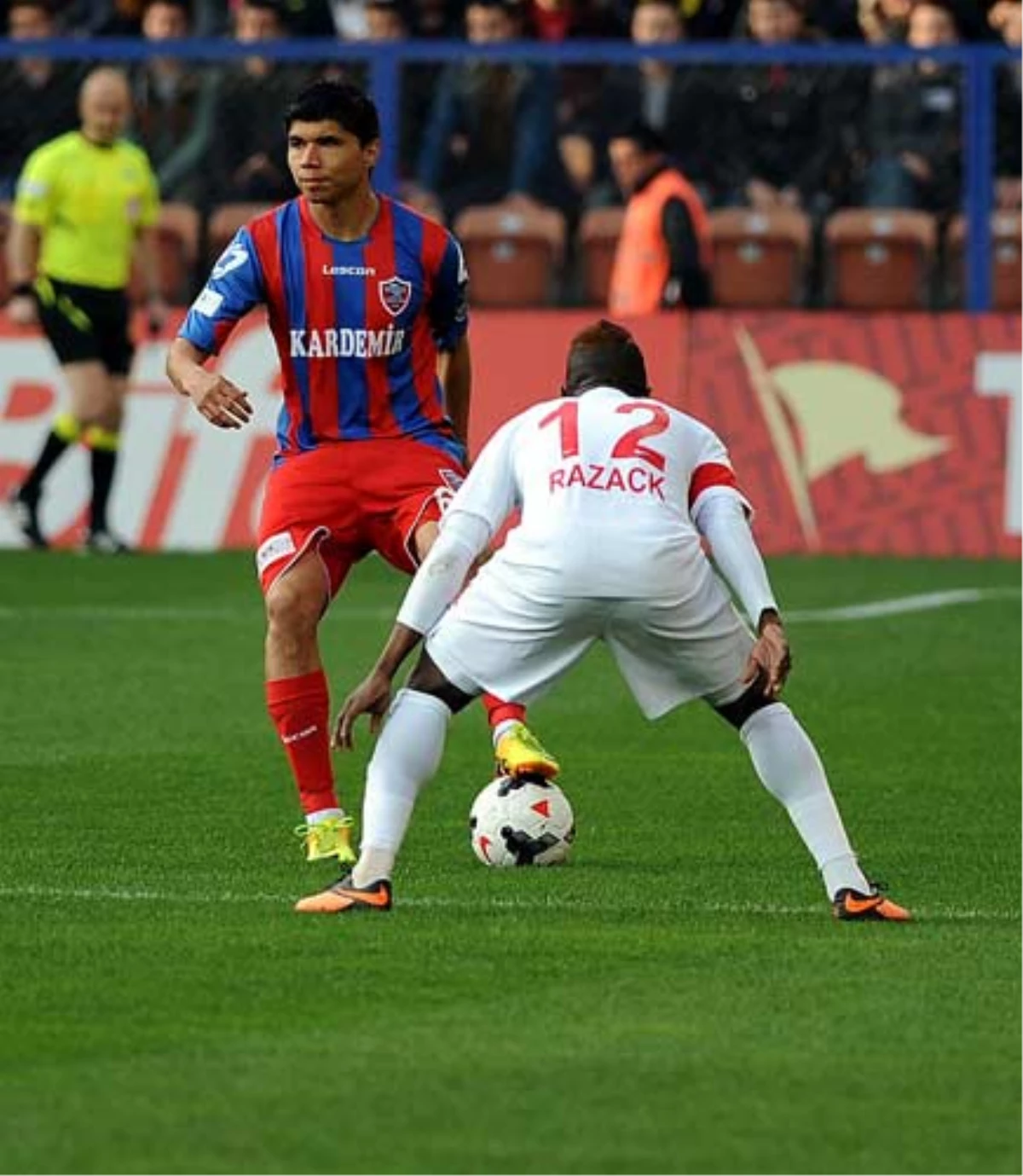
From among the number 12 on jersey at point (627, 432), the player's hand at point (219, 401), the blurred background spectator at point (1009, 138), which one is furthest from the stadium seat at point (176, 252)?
the number 12 on jersey at point (627, 432)

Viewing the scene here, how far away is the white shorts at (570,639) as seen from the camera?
8867mm

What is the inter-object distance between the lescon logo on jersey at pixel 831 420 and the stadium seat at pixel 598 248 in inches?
74.5

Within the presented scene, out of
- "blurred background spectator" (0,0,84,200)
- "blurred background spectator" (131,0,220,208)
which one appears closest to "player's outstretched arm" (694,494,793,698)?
"blurred background spectator" (131,0,220,208)

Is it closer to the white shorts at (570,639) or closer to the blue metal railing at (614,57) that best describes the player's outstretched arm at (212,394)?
the white shorts at (570,639)

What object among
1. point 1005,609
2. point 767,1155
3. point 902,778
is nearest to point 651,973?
point 767,1155

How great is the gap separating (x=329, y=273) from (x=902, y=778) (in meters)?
2.93

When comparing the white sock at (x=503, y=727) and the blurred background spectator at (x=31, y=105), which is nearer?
the white sock at (x=503, y=727)

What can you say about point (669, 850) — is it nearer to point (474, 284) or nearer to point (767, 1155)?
point (767, 1155)

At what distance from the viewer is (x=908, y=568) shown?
19984 mm

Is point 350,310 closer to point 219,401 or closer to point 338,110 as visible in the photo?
point 338,110

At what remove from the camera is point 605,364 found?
9.08 meters

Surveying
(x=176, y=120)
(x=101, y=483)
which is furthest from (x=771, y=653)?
(x=176, y=120)

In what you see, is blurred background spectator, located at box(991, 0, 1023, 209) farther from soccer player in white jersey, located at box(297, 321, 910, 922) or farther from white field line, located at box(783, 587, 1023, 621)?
soccer player in white jersey, located at box(297, 321, 910, 922)

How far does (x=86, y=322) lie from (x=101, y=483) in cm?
85
